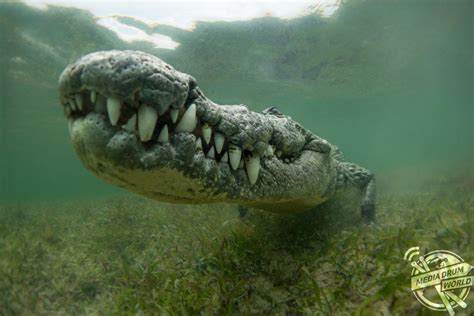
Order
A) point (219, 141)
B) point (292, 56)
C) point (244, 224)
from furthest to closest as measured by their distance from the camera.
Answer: point (292, 56) → point (244, 224) → point (219, 141)

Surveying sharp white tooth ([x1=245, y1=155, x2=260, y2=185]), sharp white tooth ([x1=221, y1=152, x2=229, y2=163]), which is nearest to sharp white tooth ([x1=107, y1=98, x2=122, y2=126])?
sharp white tooth ([x1=221, y1=152, x2=229, y2=163])

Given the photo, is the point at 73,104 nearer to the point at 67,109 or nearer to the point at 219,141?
the point at 67,109

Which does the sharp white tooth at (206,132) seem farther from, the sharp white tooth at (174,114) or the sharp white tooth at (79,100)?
the sharp white tooth at (79,100)

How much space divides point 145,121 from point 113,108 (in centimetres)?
14

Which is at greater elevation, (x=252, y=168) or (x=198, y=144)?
(x=198, y=144)

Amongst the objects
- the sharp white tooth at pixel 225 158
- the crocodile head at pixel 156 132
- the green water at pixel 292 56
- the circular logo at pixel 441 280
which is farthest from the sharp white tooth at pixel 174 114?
the green water at pixel 292 56

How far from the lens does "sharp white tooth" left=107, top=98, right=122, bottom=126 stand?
4.16ft

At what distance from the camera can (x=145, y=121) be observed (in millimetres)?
1288

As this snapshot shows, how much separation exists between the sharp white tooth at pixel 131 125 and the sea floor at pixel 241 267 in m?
1.22

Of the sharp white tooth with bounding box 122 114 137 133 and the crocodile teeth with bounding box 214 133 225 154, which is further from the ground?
the sharp white tooth with bounding box 122 114 137 133

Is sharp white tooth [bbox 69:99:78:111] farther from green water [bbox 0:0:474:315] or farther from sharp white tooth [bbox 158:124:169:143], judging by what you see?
sharp white tooth [bbox 158:124:169:143]

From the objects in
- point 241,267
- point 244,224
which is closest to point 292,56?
point 244,224

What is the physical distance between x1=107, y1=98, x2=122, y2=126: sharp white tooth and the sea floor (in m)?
1.29

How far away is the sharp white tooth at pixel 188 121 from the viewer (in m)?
1.44
